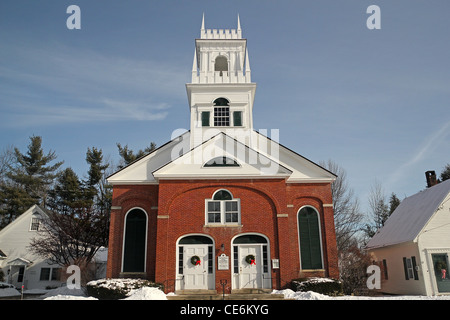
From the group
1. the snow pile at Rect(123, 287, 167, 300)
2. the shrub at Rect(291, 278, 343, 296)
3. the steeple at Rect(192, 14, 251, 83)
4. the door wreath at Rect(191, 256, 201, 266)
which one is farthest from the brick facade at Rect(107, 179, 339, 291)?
the steeple at Rect(192, 14, 251, 83)

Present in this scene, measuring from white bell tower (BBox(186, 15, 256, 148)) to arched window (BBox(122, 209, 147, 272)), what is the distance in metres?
6.12

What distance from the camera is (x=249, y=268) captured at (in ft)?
62.0

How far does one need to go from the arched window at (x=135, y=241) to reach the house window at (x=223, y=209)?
424 centimetres

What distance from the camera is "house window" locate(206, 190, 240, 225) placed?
1961 centimetres

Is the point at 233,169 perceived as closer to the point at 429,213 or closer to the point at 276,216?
the point at 276,216

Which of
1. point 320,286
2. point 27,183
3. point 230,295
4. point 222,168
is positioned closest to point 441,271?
point 320,286

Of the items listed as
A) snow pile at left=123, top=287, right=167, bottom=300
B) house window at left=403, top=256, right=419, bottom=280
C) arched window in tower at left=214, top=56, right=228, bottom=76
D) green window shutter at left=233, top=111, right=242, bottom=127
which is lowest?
snow pile at left=123, top=287, right=167, bottom=300

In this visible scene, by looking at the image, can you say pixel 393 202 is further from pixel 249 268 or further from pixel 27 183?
pixel 27 183

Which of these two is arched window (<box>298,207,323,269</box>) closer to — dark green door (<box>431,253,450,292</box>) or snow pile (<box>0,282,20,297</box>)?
dark green door (<box>431,253,450,292</box>)

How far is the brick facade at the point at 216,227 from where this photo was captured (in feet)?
61.5

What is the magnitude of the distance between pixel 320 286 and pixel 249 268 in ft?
12.5

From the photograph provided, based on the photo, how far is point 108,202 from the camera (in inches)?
1593

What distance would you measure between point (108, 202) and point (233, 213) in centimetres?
2513
